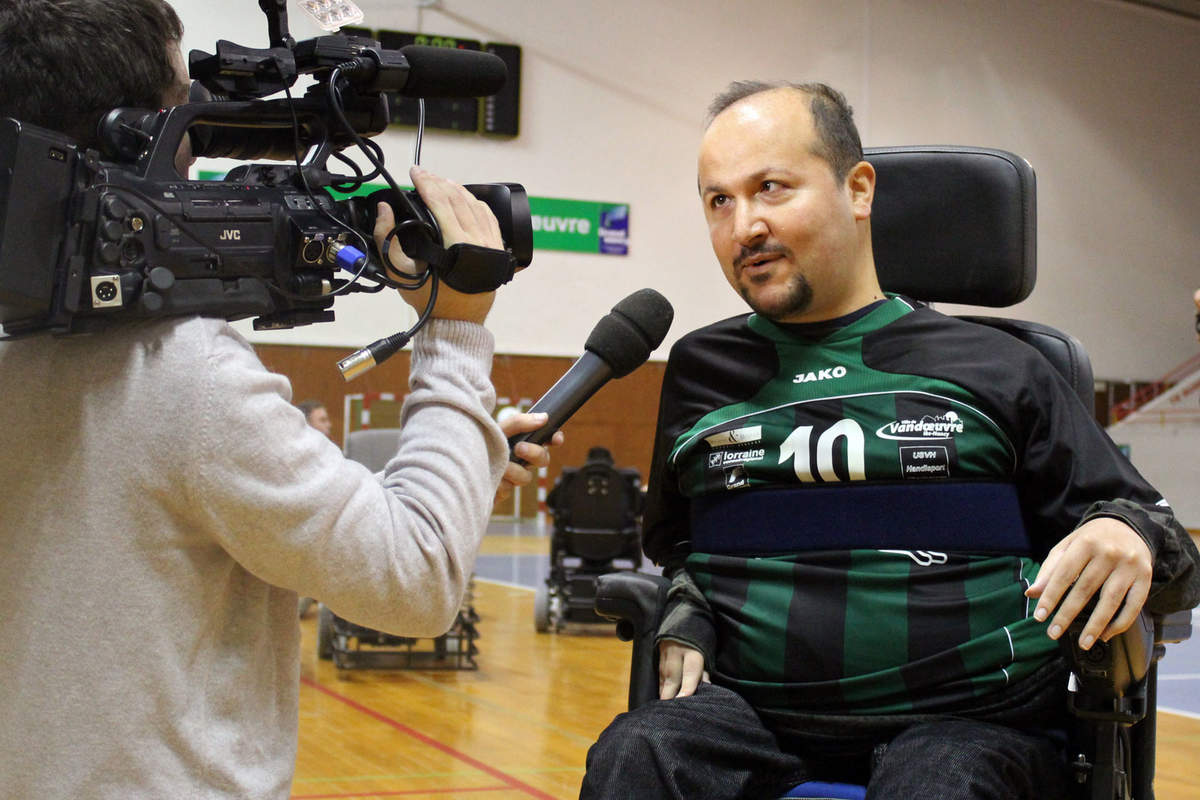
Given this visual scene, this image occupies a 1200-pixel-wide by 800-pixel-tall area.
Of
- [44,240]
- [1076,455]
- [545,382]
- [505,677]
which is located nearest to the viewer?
[44,240]

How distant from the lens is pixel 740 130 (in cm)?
186

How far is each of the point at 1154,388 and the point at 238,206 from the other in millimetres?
17661

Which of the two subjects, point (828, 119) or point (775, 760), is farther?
point (828, 119)

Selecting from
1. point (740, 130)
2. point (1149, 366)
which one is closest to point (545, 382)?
point (1149, 366)

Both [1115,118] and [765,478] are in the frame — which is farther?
[1115,118]

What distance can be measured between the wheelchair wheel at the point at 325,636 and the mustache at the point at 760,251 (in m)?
4.48

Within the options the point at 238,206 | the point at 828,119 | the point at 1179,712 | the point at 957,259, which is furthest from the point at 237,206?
the point at 1179,712

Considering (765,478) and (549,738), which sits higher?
(765,478)

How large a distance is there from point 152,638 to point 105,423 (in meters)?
0.19

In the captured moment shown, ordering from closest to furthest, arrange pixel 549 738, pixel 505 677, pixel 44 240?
pixel 44 240 → pixel 549 738 → pixel 505 677

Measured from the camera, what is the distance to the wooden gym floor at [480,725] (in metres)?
3.74

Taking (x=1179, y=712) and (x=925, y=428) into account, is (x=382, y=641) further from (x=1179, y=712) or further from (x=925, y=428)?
(x=925, y=428)

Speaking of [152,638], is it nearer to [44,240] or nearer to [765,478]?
[44,240]

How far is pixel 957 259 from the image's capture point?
2029 millimetres
